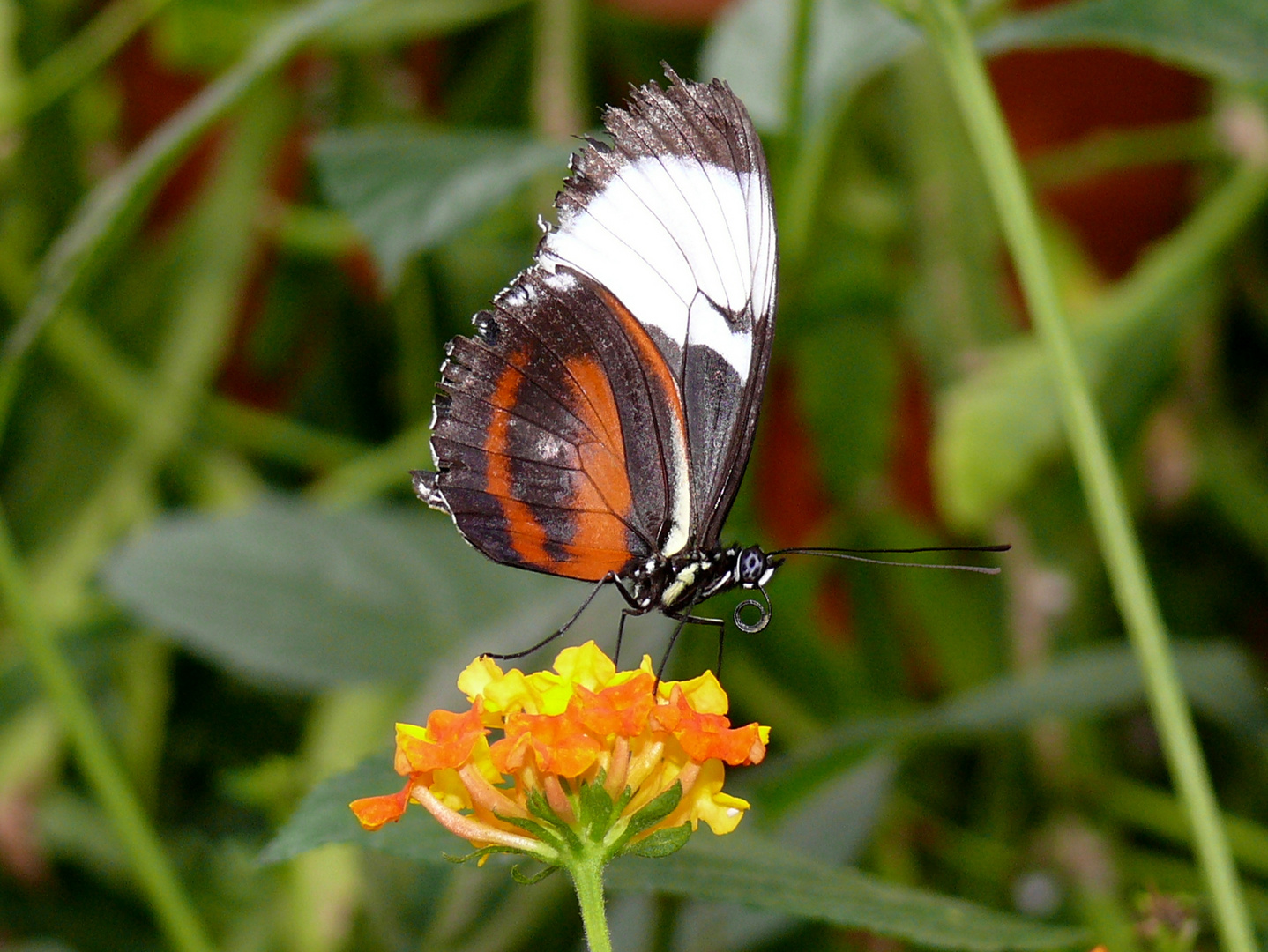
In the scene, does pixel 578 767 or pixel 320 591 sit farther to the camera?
pixel 320 591

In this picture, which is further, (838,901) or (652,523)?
(652,523)

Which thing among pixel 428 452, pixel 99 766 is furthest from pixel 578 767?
pixel 428 452

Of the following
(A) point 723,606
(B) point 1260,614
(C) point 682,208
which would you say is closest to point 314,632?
(A) point 723,606

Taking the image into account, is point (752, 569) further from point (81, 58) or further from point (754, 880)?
point (81, 58)

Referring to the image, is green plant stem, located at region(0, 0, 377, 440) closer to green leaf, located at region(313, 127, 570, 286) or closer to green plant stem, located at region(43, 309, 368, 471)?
green leaf, located at region(313, 127, 570, 286)

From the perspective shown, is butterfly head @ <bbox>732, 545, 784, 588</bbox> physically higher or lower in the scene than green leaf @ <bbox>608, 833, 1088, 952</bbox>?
higher

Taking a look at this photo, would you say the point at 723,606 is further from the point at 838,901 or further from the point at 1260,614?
the point at 1260,614

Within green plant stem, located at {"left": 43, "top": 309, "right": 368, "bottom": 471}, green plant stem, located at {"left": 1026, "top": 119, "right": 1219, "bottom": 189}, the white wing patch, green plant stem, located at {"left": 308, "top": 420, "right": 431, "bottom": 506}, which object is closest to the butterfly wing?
the white wing patch
